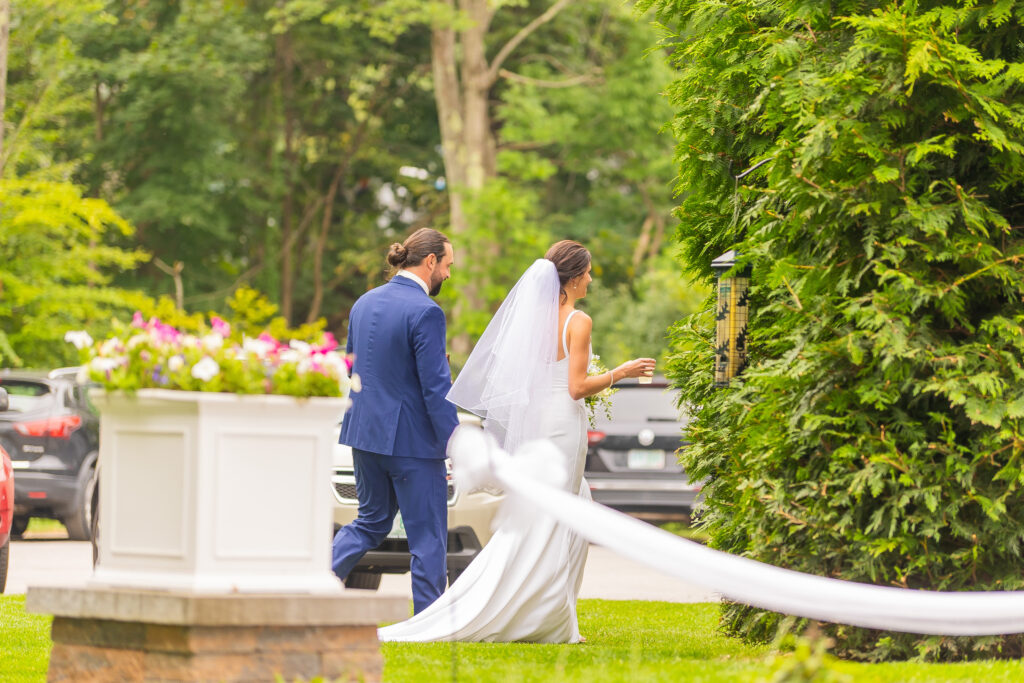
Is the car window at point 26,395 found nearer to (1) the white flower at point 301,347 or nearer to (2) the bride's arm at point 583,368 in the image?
(2) the bride's arm at point 583,368

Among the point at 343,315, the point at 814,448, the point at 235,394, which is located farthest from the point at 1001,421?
the point at 343,315

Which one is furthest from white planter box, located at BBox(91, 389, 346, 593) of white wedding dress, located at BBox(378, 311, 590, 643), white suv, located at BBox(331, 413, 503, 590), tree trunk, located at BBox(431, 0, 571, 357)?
tree trunk, located at BBox(431, 0, 571, 357)

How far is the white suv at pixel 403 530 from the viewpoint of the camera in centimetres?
→ 951

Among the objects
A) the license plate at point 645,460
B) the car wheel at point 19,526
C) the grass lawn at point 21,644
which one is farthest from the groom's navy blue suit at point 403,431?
the car wheel at point 19,526

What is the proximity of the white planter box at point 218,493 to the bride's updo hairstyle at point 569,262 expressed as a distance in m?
3.53

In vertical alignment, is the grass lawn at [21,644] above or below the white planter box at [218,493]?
below

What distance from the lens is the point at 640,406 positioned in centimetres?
1596

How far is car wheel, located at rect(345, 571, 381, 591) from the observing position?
1020 centimetres

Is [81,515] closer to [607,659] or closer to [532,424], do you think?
[532,424]

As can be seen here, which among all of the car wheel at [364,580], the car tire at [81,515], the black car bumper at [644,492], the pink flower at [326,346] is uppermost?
the pink flower at [326,346]

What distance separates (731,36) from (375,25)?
63.3 ft

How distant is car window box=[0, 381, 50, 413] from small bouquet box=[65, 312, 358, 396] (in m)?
11.1

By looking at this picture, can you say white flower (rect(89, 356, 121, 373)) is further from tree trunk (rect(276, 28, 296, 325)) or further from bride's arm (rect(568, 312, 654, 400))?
tree trunk (rect(276, 28, 296, 325))

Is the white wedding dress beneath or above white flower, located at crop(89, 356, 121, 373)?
Answer: beneath
